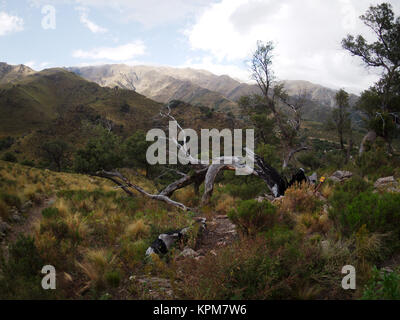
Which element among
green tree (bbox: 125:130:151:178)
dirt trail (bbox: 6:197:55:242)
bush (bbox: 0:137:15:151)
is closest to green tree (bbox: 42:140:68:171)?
green tree (bbox: 125:130:151:178)

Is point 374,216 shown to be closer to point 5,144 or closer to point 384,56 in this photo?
point 384,56

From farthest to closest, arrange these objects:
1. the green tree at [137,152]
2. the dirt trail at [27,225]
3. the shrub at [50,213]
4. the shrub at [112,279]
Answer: the green tree at [137,152]
the shrub at [50,213]
the dirt trail at [27,225]
the shrub at [112,279]

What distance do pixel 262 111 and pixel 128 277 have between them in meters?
19.0

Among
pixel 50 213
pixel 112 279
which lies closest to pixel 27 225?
pixel 50 213

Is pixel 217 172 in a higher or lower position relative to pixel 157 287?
higher

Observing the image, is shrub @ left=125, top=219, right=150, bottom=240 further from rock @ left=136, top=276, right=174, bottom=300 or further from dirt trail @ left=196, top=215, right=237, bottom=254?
rock @ left=136, top=276, right=174, bottom=300

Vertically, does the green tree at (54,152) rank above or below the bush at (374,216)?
above

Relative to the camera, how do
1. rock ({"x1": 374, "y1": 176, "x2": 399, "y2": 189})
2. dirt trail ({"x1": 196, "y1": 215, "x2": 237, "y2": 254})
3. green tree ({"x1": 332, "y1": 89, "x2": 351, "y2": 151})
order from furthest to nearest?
green tree ({"x1": 332, "y1": 89, "x2": 351, "y2": 151}) < rock ({"x1": 374, "y1": 176, "x2": 399, "y2": 189}) < dirt trail ({"x1": 196, "y1": 215, "x2": 237, "y2": 254})

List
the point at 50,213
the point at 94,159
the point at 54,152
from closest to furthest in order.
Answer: the point at 50,213, the point at 94,159, the point at 54,152

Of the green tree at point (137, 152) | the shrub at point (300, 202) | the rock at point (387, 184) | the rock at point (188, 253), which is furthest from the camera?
the green tree at point (137, 152)

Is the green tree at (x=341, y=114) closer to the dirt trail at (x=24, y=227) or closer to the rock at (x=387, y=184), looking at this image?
the rock at (x=387, y=184)

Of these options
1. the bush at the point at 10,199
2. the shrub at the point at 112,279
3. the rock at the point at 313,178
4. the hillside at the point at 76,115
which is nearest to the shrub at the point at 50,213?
the bush at the point at 10,199

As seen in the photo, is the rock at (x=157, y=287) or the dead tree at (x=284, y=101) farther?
the dead tree at (x=284, y=101)

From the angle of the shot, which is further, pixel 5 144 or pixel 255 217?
Answer: pixel 5 144
